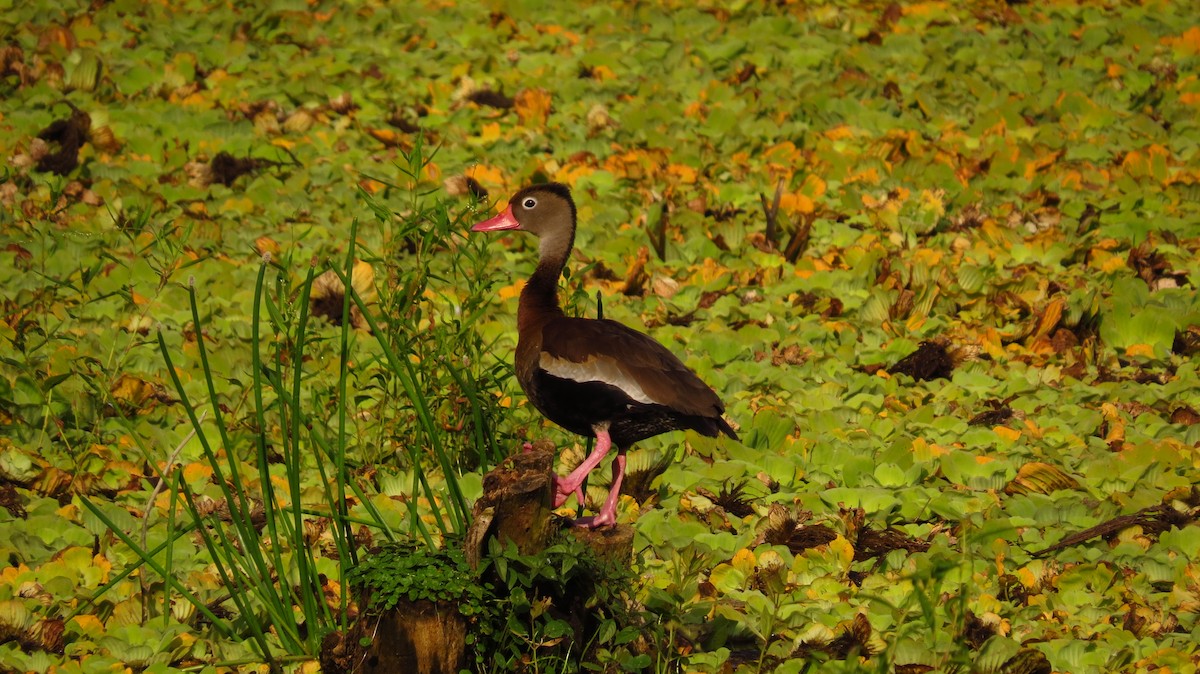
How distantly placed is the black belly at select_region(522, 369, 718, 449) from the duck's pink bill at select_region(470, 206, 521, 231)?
2.91 ft

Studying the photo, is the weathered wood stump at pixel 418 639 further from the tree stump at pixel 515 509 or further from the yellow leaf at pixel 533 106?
the yellow leaf at pixel 533 106

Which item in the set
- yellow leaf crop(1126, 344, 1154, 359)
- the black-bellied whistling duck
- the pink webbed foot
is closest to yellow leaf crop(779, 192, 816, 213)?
yellow leaf crop(1126, 344, 1154, 359)

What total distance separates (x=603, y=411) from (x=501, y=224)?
47.5 inches

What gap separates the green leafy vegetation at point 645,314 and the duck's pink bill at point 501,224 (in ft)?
0.69

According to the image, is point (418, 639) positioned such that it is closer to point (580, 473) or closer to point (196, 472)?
point (580, 473)

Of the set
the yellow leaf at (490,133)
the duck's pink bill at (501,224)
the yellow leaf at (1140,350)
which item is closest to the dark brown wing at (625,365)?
the duck's pink bill at (501,224)

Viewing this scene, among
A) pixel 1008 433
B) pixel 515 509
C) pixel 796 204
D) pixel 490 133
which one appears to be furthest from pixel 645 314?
pixel 515 509

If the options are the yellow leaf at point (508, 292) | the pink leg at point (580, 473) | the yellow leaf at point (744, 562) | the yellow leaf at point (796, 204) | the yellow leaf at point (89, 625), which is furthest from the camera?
the yellow leaf at point (796, 204)

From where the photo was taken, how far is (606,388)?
4.28 m

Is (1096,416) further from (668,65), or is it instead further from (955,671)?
(668,65)

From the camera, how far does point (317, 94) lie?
859 centimetres

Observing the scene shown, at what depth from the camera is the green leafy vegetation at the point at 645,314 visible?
417 centimetres

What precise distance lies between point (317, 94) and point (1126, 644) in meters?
6.12

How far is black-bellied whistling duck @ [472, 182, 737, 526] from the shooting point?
4.24 meters
